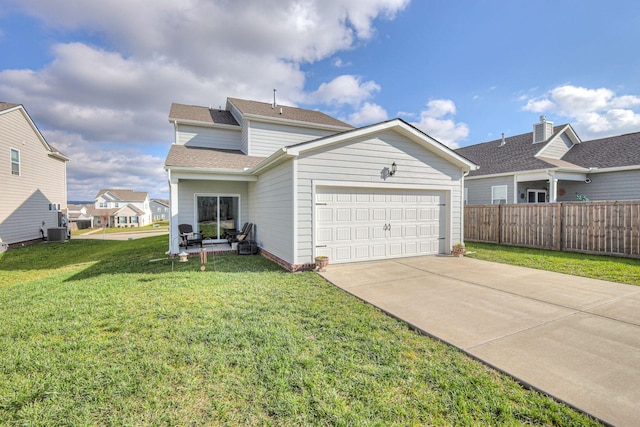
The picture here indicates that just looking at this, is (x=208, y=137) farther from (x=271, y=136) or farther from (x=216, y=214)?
(x=216, y=214)

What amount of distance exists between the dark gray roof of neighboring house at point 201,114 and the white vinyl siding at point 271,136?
5.67 feet

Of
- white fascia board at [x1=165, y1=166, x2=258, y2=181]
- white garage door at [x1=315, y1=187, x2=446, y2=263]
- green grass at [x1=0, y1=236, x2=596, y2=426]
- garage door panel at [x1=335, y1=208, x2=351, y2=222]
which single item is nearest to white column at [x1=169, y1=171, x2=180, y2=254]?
white fascia board at [x1=165, y1=166, x2=258, y2=181]

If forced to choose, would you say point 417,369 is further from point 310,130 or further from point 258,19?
point 310,130

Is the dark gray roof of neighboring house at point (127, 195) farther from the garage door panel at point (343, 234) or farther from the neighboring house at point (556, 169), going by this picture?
the garage door panel at point (343, 234)

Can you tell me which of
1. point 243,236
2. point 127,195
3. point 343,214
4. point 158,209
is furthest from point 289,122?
point 158,209

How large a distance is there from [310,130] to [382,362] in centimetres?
1275

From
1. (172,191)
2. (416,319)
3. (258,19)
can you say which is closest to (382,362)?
(416,319)

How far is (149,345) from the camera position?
10.7 feet

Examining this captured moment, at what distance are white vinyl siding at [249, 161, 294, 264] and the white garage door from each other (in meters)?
0.78

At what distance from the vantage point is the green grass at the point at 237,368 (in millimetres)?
2178

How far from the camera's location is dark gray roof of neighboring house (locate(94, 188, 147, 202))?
59.7 metres

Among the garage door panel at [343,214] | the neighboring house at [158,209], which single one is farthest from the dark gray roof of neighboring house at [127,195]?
the garage door panel at [343,214]

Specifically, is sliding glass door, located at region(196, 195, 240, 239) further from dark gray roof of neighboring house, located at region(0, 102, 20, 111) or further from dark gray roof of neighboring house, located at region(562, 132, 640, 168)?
dark gray roof of neighboring house, located at region(562, 132, 640, 168)

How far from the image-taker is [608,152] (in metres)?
14.9
